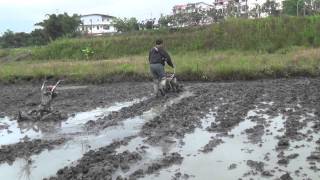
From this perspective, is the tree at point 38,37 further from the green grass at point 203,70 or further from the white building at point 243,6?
the green grass at point 203,70

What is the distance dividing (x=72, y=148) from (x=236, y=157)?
3.42 metres

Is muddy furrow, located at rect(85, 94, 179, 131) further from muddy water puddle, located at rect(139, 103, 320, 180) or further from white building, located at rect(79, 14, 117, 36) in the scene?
white building, located at rect(79, 14, 117, 36)

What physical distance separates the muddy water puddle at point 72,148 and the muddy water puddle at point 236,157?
5.57 ft

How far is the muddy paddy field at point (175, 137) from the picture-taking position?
8312 millimetres

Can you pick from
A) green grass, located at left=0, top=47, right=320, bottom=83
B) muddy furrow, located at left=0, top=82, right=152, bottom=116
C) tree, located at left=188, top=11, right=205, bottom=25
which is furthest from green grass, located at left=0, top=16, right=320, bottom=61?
tree, located at left=188, top=11, right=205, bottom=25

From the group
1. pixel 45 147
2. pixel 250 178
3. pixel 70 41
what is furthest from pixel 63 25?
pixel 250 178

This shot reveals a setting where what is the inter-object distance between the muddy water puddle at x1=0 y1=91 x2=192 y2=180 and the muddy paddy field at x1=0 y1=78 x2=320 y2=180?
2 centimetres

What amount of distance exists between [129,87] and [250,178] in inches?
540

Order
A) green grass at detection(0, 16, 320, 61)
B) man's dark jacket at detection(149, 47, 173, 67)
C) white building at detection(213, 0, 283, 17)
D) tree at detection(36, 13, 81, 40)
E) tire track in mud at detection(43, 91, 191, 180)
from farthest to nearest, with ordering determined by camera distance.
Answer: white building at detection(213, 0, 283, 17) → tree at detection(36, 13, 81, 40) → green grass at detection(0, 16, 320, 61) → man's dark jacket at detection(149, 47, 173, 67) → tire track in mud at detection(43, 91, 191, 180)

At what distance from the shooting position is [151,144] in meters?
10.2

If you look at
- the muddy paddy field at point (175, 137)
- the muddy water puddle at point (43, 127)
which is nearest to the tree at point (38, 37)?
the muddy paddy field at point (175, 137)

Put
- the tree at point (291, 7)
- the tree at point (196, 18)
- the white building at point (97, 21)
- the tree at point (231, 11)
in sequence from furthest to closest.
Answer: the white building at point (97, 21) < the tree at point (291, 7) < the tree at point (196, 18) < the tree at point (231, 11)

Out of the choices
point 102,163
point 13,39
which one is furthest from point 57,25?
point 102,163

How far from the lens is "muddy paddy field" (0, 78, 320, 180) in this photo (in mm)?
8312
